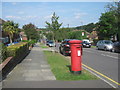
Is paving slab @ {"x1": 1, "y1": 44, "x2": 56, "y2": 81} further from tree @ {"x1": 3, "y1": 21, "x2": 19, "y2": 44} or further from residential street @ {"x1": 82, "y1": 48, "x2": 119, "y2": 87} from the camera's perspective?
tree @ {"x1": 3, "y1": 21, "x2": 19, "y2": 44}

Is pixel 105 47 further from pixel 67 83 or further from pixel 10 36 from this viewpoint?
pixel 10 36

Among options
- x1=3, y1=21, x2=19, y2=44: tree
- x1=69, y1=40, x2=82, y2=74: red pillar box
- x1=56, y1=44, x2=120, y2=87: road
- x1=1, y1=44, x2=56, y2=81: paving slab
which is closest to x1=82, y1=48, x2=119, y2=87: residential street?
x1=56, y1=44, x2=120, y2=87: road

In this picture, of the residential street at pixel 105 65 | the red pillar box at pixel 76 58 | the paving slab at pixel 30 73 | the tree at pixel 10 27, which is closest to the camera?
the paving slab at pixel 30 73

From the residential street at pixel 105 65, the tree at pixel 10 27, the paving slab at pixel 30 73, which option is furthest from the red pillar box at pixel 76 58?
the tree at pixel 10 27

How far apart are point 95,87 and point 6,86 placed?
295cm

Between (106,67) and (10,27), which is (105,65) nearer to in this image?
(106,67)

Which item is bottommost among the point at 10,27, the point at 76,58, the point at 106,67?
the point at 106,67

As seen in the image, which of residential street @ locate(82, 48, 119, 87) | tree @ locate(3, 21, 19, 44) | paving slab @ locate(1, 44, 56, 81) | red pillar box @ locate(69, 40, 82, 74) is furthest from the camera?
tree @ locate(3, 21, 19, 44)

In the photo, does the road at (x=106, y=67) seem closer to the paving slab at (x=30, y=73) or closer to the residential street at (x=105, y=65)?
the residential street at (x=105, y=65)

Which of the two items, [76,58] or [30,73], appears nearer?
[76,58]

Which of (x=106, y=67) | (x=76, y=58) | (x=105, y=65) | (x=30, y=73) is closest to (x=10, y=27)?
(x=105, y=65)

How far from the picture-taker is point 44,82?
20.7ft

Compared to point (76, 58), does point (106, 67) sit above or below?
below

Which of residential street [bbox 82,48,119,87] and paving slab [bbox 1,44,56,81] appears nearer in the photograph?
paving slab [bbox 1,44,56,81]
